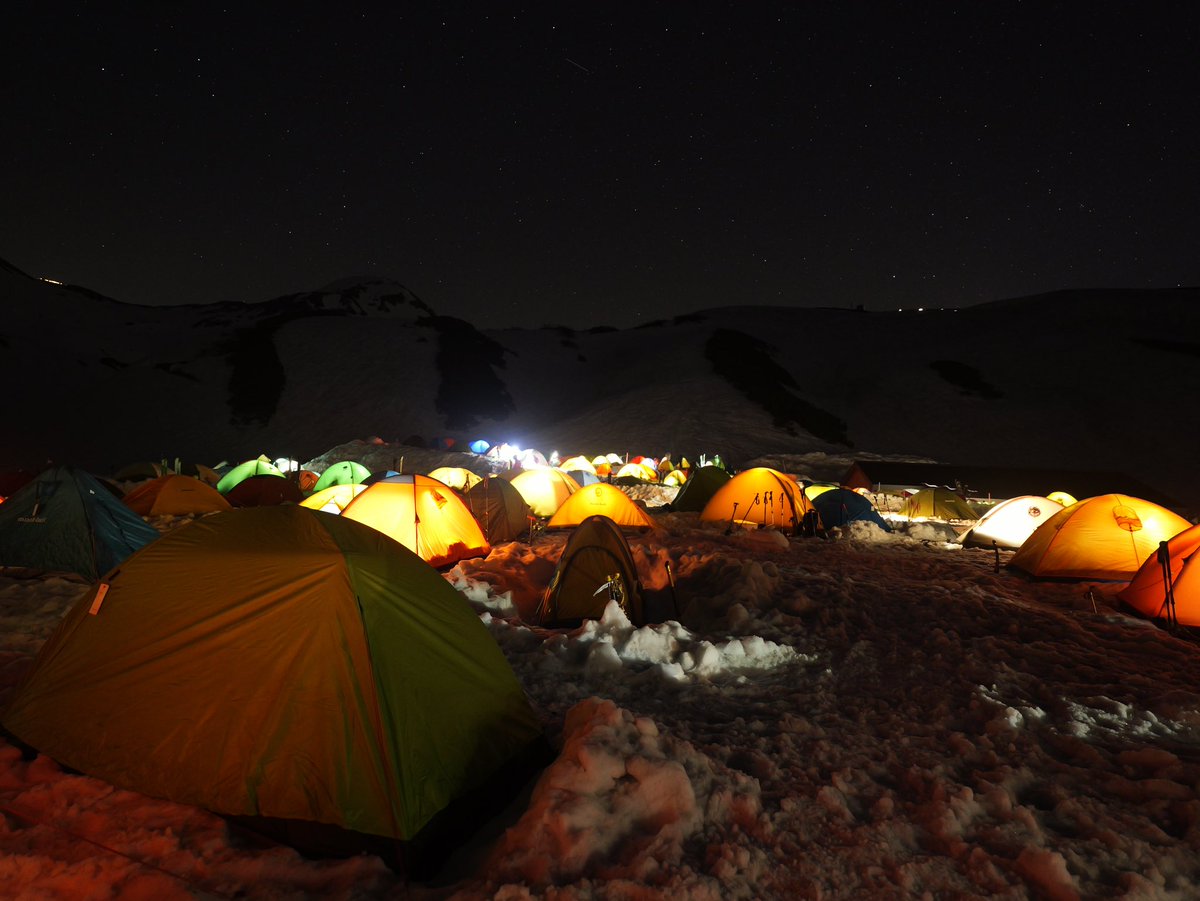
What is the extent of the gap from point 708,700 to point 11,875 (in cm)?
468

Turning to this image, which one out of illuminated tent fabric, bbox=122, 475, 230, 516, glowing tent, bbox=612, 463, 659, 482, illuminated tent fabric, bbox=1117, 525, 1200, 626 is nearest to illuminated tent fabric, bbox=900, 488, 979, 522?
illuminated tent fabric, bbox=1117, 525, 1200, 626

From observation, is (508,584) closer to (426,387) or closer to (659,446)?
(659,446)

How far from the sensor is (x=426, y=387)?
67500mm

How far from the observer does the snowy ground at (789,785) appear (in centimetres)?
303

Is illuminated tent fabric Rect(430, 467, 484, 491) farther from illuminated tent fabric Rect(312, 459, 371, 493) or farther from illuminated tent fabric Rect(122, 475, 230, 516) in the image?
illuminated tent fabric Rect(122, 475, 230, 516)

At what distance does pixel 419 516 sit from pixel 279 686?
24.2ft

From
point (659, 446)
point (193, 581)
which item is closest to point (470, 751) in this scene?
point (193, 581)

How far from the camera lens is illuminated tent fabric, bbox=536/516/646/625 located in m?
7.72

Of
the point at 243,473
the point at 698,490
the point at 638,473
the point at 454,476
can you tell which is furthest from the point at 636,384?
the point at 243,473

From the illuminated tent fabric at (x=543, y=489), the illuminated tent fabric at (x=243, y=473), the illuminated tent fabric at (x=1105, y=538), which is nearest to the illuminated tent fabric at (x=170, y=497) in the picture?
the illuminated tent fabric at (x=243, y=473)

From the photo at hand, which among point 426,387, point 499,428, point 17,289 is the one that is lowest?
point 499,428

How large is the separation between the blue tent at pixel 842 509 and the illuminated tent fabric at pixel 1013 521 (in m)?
2.73

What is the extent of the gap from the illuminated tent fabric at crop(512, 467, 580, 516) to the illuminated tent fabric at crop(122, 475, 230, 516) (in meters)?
9.03

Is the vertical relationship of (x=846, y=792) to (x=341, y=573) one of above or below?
below
